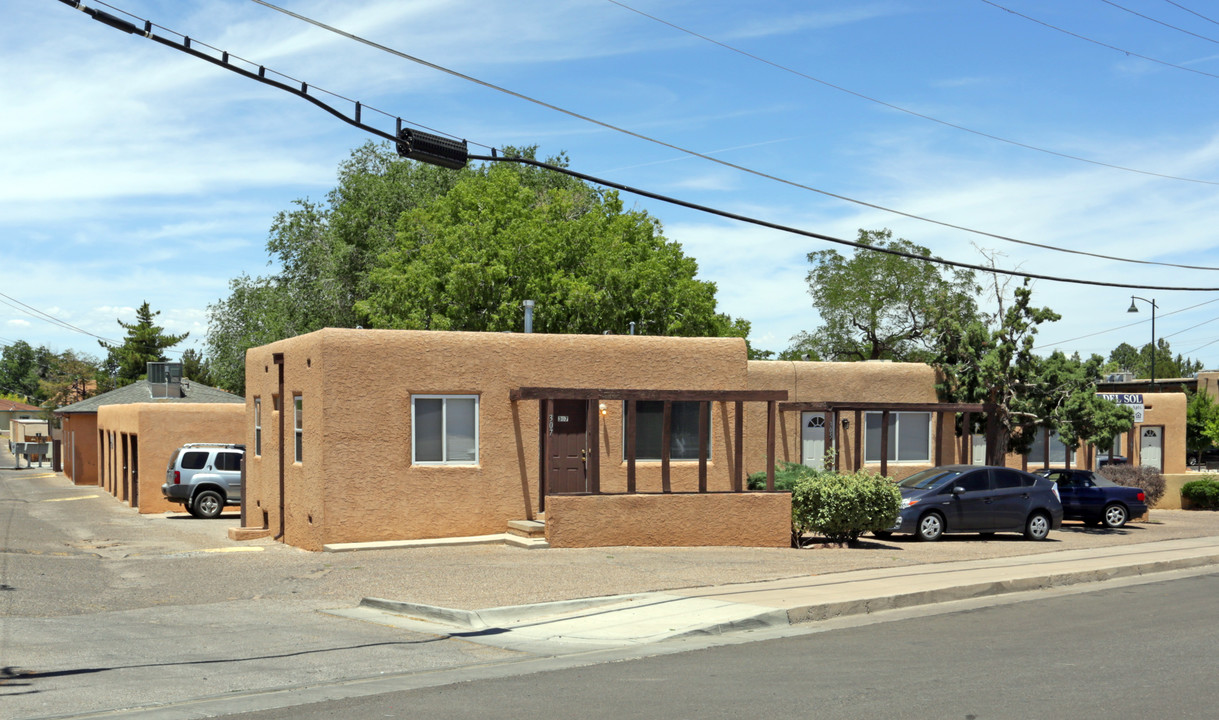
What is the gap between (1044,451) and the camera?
100 feet

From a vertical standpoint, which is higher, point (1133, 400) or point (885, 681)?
point (1133, 400)

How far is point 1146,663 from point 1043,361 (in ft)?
56.8

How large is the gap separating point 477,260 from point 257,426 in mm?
19000

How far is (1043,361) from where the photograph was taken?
2586 cm

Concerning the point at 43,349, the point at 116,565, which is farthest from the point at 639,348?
the point at 43,349

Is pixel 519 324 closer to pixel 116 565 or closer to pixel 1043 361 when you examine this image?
pixel 1043 361

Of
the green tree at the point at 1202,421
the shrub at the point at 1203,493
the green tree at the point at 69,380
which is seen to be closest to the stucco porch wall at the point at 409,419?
the shrub at the point at 1203,493

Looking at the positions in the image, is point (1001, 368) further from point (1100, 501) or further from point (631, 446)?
point (631, 446)

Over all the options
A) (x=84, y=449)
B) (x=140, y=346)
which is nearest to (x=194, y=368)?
(x=140, y=346)

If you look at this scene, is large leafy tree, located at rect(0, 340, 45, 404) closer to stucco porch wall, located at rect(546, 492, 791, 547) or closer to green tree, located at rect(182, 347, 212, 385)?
green tree, located at rect(182, 347, 212, 385)

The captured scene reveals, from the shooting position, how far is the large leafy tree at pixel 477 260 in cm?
4150

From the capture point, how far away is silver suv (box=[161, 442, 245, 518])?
28828mm

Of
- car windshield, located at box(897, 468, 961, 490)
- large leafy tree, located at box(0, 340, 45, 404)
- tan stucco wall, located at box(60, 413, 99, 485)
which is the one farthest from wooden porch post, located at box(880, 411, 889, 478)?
large leafy tree, located at box(0, 340, 45, 404)

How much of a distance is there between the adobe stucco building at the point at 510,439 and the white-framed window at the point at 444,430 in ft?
0.08
